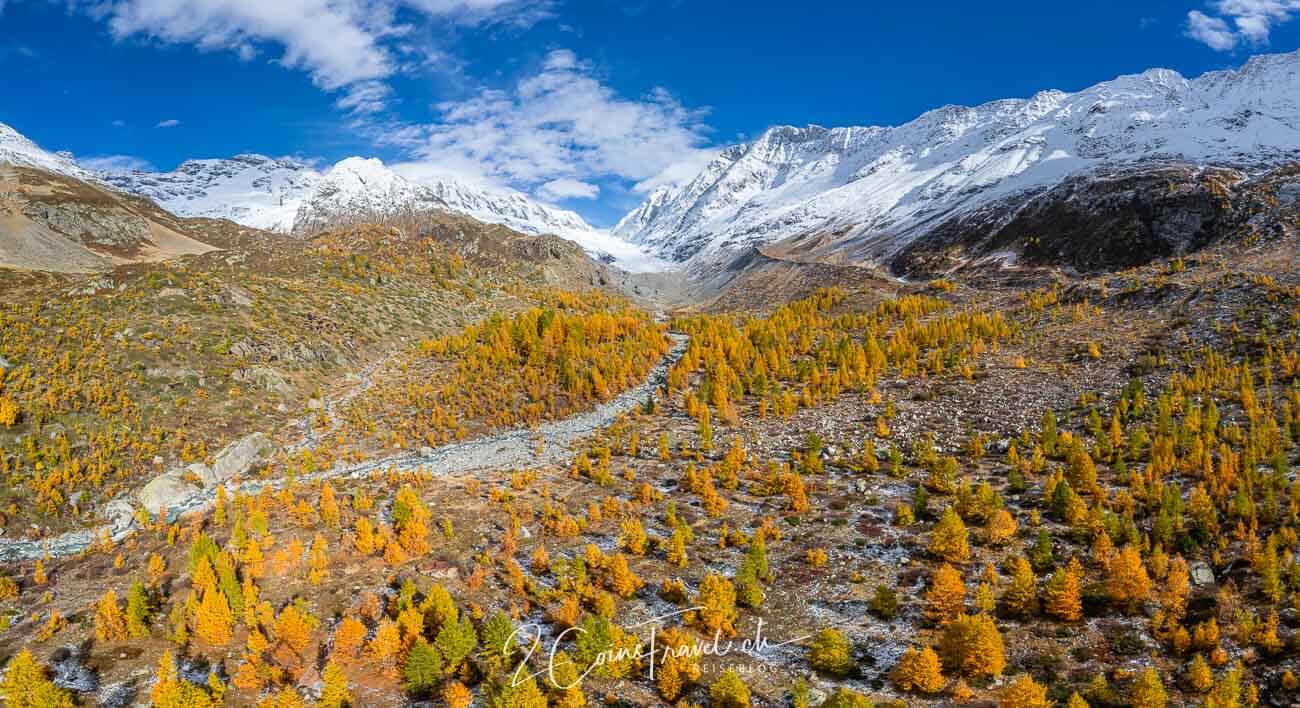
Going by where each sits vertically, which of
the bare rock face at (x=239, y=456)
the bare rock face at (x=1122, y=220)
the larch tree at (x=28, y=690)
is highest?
the bare rock face at (x=1122, y=220)

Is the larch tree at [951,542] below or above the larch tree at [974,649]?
above

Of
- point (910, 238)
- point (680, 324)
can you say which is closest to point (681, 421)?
point (680, 324)

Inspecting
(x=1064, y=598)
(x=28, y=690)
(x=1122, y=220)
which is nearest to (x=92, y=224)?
(x=28, y=690)

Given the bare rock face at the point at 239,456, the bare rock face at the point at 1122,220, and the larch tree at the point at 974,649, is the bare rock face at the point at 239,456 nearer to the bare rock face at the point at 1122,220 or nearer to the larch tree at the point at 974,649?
the larch tree at the point at 974,649

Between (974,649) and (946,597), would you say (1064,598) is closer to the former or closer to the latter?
(946,597)

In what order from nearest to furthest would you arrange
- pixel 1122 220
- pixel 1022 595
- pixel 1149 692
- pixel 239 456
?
pixel 1149 692
pixel 1022 595
pixel 239 456
pixel 1122 220

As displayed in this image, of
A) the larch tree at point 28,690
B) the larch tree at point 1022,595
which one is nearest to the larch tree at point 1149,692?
the larch tree at point 1022,595
